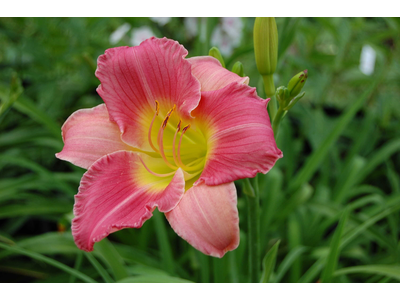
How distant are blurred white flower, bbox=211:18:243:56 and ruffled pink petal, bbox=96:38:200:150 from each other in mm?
923

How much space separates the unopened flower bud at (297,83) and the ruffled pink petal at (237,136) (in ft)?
0.27

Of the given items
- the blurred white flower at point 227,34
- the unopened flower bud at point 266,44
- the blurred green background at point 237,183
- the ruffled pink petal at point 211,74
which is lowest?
the blurred green background at point 237,183

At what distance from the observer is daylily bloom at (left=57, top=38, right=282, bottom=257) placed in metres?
0.47

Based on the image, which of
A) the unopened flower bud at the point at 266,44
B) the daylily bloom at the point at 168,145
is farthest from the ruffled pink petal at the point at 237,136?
the unopened flower bud at the point at 266,44

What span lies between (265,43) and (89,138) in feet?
1.15

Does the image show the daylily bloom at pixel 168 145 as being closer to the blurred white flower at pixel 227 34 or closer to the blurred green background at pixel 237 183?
the blurred green background at pixel 237 183

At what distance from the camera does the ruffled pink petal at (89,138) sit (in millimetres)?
595

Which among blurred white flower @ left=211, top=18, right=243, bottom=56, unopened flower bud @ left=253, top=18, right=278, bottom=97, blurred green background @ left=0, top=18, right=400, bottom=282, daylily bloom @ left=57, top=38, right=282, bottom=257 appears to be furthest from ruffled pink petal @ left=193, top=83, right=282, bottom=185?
blurred white flower @ left=211, top=18, right=243, bottom=56

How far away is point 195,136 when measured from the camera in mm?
620

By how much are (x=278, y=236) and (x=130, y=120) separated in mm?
840

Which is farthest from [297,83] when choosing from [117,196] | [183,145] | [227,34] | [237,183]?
[227,34]

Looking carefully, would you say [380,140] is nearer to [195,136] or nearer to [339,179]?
[339,179]

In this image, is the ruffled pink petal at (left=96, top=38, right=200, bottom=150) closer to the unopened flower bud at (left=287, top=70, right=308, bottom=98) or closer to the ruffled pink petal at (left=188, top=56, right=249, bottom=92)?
the ruffled pink petal at (left=188, top=56, right=249, bottom=92)

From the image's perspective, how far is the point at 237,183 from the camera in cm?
130
